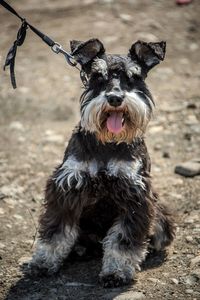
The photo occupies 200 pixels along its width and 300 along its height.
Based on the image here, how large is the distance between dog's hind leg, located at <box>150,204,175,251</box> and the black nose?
1.33m

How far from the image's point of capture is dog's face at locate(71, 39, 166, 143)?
496 centimetres

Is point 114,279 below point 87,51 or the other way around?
below

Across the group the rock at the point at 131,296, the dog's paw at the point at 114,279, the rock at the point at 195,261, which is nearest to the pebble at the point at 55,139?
the rock at the point at 195,261

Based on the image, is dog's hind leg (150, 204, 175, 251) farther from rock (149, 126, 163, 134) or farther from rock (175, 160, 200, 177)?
rock (149, 126, 163, 134)

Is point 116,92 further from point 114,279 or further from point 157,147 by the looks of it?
point 157,147

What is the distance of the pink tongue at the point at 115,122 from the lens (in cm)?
504

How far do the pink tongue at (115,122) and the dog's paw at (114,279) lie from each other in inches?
48.6

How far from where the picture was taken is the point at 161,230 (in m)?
5.84

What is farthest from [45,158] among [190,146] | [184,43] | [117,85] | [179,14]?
[179,14]

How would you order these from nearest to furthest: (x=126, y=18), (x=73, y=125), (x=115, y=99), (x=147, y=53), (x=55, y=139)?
1. (x=115, y=99)
2. (x=147, y=53)
3. (x=55, y=139)
4. (x=73, y=125)
5. (x=126, y=18)

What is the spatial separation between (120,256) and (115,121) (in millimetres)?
1176

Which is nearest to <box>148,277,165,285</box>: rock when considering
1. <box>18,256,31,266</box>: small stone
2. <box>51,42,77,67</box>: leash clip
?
<box>18,256,31,266</box>: small stone

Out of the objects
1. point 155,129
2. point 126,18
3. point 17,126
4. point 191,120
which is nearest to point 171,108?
point 191,120

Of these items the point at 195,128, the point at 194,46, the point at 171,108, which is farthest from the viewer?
the point at 194,46
